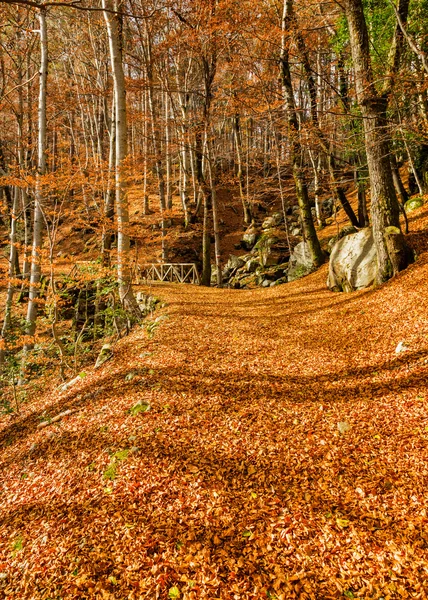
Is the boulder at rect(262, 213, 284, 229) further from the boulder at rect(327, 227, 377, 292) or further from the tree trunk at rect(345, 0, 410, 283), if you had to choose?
the tree trunk at rect(345, 0, 410, 283)

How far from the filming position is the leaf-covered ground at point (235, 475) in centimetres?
221

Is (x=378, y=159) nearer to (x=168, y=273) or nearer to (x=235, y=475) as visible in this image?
(x=235, y=475)

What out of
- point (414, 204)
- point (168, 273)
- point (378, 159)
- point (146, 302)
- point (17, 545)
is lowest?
point (17, 545)

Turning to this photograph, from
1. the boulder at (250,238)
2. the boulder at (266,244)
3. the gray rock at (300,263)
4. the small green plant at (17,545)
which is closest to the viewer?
the small green plant at (17,545)

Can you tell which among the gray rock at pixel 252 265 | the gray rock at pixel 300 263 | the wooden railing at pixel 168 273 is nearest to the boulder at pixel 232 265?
the gray rock at pixel 252 265

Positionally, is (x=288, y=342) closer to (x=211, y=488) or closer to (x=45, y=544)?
(x=211, y=488)

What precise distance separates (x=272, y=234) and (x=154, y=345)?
12.4 meters

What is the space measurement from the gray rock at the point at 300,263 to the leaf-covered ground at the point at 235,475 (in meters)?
6.06

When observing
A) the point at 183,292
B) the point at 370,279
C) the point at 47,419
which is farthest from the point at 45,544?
the point at 183,292

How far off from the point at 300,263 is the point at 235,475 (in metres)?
10.7

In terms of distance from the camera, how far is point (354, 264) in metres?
7.96

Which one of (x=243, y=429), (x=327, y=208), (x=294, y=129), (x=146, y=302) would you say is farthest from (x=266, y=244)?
(x=243, y=429)

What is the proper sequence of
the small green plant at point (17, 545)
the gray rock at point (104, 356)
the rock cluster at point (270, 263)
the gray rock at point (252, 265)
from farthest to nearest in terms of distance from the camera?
1. the gray rock at point (252, 265)
2. the rock cluster at point (270, 263)
3. the gray rock at point (104, 356)
4. the small green plant at point (17, 545)

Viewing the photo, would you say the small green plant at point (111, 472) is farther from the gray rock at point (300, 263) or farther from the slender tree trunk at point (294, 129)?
the gray rock at point (300, 263)
